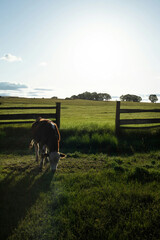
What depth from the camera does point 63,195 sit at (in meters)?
3.85

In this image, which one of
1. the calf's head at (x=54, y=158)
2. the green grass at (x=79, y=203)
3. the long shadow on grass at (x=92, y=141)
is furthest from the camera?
the long shadow on grass at (x=92, y=141)

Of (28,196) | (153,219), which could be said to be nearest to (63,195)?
(28,196)

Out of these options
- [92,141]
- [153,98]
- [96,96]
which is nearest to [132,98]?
[153,98]

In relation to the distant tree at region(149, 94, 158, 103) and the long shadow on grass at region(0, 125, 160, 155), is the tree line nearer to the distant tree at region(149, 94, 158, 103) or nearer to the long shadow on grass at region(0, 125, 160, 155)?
the distant tree at region(149, 94, 158, 103)

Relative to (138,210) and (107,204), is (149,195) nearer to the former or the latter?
(138,210)

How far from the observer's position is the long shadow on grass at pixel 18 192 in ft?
10.6

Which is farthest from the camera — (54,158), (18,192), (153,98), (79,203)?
(153,98)

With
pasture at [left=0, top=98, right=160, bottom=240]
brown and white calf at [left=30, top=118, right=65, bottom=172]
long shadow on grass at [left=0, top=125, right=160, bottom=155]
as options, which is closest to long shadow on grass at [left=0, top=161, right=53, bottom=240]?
pasture at [left=0, top=98, right=160, bottom=240]

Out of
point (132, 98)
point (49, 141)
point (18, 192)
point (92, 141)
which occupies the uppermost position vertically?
point (132, 98)

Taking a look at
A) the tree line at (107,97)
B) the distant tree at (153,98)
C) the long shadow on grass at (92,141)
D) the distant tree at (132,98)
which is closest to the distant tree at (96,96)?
the tree line at (107,97)

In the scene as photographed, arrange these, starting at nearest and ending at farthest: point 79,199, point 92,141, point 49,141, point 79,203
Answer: point 79,203 → point 79,199 → point 49,141 → point 92,141

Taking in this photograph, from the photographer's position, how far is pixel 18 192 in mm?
4168

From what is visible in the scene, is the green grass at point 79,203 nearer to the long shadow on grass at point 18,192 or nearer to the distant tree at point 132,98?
the long shadow on grass at point 18,192

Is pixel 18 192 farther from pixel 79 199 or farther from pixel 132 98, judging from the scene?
pixel 132 98
